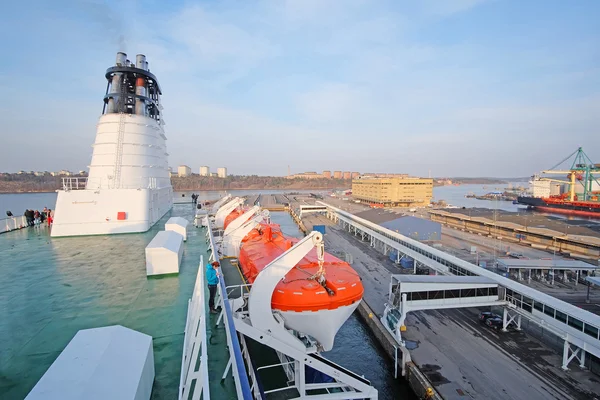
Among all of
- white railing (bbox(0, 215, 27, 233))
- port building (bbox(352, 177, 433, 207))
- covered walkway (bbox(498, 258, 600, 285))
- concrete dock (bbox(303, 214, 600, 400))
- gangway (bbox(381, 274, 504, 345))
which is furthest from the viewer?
port building (bbox(352, 177, 433, 207))

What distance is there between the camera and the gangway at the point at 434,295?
11.4 meters

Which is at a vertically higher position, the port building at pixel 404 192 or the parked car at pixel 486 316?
the port building at pixel 404 192

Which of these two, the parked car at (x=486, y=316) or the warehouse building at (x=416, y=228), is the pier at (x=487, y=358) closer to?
the parked car at (x=486, y=316)

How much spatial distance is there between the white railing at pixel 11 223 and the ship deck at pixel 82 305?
16.6 feet

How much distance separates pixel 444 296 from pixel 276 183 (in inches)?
6017

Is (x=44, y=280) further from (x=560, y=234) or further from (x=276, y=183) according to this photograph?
(x=276, y=183)

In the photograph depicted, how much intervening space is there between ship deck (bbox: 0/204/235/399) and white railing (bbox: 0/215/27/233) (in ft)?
16.6

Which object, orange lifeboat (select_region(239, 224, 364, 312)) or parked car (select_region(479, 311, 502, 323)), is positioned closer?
orange lifeboat (select_region(239, 224, 364, 312))

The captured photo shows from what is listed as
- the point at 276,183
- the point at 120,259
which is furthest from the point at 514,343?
the point at 276,183

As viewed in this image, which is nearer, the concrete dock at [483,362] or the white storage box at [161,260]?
the white storage box at [161,260]

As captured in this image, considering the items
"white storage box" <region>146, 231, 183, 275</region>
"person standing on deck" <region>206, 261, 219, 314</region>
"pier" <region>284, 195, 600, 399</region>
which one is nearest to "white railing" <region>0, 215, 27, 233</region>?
"white storage box" <region>146, 231, 183, 275</region>

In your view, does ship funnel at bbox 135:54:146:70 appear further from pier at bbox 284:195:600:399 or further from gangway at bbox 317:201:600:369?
gangway at bbox 317:201:600:369

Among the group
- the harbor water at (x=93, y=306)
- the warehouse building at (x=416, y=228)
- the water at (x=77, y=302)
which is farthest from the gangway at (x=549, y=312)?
the water at (x=77, y=302)

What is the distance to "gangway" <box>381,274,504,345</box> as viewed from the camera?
11398mm
